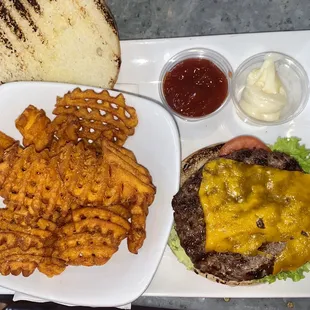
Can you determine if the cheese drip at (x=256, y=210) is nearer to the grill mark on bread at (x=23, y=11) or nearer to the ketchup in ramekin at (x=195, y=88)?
the ketchup in ramekin at (x=195, y=88)

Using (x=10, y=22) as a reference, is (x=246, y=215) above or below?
below

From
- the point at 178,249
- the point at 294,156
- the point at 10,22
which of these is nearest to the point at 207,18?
the point at 294,156

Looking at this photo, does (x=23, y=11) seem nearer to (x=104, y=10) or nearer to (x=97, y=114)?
(x=104, y=10)

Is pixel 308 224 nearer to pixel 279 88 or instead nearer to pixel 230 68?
pixel 279 88

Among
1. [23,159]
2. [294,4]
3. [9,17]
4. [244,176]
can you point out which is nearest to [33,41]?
[9,17]

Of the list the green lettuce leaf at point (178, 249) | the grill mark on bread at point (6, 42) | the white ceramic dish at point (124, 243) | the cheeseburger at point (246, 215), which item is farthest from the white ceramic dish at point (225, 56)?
the grill mark on bread at point (6, 42)
